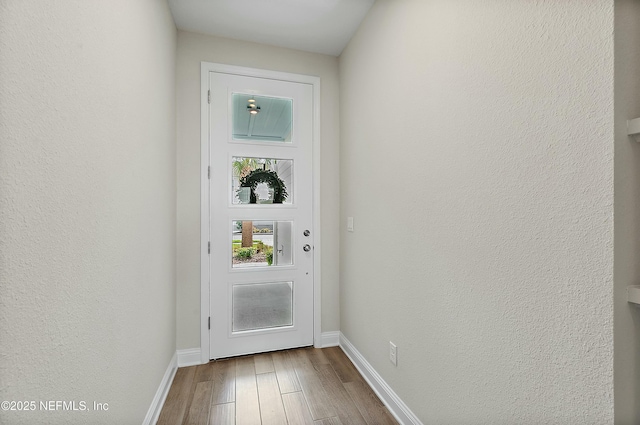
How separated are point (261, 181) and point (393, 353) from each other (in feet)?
5.28

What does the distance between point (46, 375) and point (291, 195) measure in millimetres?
1925

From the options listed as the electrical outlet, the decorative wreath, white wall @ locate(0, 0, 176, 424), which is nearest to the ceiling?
white wall @ locate(0, 0, 176, 424)

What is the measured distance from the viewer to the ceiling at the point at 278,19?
1990 mm

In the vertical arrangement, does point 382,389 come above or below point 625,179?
below

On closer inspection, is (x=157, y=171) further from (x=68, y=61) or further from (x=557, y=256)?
(x=557, y=256)

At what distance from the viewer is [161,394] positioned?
1773 millimetres

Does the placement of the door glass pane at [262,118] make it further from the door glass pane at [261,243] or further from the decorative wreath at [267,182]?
the door glass pane at [261,243]

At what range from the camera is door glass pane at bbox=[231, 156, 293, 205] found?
2.43m

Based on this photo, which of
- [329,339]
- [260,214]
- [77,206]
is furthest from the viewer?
[329,339]

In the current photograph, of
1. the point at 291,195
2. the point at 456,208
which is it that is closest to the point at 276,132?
the point at 291,195

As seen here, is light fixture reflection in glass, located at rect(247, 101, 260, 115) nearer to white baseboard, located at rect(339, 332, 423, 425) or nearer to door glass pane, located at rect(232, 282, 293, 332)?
door glass pane, located at rect(232, 282, 293, 332)

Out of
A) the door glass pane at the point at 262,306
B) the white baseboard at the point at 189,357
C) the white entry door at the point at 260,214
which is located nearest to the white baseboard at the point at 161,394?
the white baseboard at the point at 189,357

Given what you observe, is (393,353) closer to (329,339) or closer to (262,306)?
Result: (329,339)

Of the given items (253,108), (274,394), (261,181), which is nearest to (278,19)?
(253,108)
